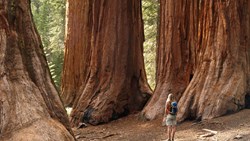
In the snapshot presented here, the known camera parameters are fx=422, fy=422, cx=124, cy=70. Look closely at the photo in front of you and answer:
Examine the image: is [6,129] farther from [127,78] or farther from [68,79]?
[68,79]

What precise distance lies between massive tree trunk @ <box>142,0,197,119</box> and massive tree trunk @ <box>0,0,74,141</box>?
6.38m

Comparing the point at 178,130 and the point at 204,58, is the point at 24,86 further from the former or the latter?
the point at 204,58

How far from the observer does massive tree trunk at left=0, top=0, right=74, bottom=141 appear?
5.05 meters

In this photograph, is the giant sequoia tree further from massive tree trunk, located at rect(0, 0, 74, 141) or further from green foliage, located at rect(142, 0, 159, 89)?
green foliage, located at rect(142, 0, 159, 89)

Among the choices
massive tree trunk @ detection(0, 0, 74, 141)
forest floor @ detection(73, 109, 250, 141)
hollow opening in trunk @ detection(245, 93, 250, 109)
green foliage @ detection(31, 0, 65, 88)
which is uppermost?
green foliage @ detection(31, 0, 65, 88)

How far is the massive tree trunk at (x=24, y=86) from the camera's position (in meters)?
5.05

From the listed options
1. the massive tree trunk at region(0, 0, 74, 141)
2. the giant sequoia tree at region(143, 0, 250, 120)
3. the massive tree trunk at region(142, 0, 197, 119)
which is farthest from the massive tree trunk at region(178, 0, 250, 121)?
the massive tree trunk at region(0, 0, 74, 141)

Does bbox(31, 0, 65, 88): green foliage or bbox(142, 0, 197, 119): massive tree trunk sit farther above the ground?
bbox(31, 0, 65, 88): green foliage

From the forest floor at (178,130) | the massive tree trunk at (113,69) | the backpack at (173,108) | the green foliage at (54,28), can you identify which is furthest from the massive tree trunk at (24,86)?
the green foliage at (54,28)

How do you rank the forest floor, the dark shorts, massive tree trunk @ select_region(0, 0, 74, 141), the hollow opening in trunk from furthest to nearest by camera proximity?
the hollow opening in trunk < the forest floor < the dark shorts < massive tree trunk @ select_region(0, 0, 74, 141)

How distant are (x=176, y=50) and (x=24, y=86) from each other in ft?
24.2

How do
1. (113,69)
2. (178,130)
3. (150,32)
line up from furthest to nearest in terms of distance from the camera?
(150,32) < (113,69) < (178,130)

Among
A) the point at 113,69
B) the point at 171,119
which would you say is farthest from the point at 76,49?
the point at 171,119

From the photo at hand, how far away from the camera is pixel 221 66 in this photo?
34.6 ft
